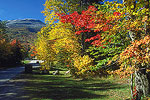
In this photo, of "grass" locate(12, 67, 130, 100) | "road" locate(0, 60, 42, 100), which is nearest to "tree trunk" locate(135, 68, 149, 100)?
"grass" locate(12, 67, 130, 100)

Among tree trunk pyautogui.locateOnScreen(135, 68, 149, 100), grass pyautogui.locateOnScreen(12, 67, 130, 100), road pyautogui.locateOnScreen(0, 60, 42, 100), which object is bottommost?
grass pyautogui.locateOnScreen(12, 67, 130, 100)

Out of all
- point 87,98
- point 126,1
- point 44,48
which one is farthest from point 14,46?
point 126,1

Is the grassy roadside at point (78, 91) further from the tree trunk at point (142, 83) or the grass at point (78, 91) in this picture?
the tree trunk at point (142, 83)

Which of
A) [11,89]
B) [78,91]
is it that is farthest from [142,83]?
[11,89]

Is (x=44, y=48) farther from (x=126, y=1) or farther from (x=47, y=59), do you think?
(x=126, y=1)

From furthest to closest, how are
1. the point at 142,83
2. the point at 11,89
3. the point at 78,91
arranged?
the point at 78,91, the point at 11,89, the point at 142,83

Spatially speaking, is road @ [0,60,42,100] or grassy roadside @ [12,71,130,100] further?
grassy roadside @ [12,71,130,100]

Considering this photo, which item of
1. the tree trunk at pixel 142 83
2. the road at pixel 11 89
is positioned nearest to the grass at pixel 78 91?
the road at pixel 11 89

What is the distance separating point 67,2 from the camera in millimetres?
13758

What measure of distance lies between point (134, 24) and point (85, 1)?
11.6m

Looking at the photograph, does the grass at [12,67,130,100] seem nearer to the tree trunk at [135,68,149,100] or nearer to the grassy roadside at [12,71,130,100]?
the grassy roadside at [12,71,130,100]

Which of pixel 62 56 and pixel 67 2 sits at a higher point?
Answer: pixel 67 2

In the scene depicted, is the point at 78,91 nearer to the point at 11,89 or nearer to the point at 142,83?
the point at 142,83

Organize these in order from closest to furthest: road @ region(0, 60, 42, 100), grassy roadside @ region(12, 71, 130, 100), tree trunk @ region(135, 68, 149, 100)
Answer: tree trunk @ region(135, 68, 149, 100) → road @ region(0, 60, 42, 100) → grassy roadside @ region(12, 71, 130, 100)
